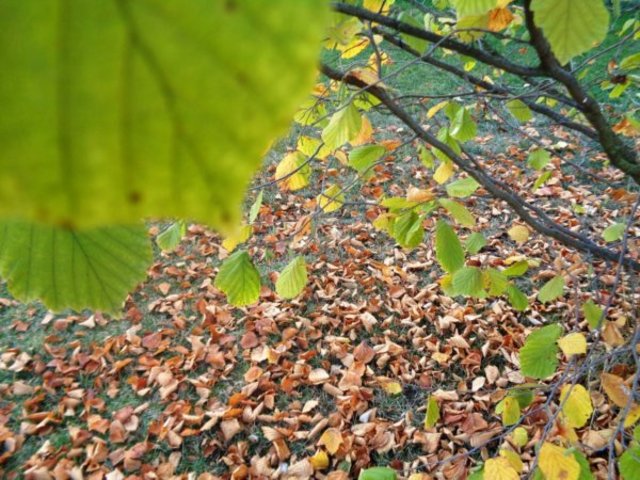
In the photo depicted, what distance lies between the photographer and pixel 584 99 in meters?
0.92

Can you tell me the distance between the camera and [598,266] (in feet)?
10.5

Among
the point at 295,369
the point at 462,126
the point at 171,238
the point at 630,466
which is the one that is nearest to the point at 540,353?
the point at 630,466

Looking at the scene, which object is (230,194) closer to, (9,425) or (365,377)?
(365,377)

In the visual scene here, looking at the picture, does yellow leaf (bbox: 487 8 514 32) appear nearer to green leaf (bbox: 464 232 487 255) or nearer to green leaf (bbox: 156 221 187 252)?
green leaf (bbox: 464 232 487 255)

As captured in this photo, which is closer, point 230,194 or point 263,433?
point 230,194

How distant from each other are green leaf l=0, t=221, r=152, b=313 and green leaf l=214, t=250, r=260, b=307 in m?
0.73

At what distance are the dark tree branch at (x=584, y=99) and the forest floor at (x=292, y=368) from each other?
71 cm

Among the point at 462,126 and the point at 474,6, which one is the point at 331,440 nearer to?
the point at 462,126

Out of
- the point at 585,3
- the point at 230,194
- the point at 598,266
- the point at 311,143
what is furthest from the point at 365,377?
the point at 230,194

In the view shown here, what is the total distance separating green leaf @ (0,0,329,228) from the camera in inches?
6.3

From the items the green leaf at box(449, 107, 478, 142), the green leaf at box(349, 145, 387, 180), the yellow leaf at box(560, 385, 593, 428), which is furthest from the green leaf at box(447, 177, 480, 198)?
the yellow leaf at box(560, 385, 593, 428)

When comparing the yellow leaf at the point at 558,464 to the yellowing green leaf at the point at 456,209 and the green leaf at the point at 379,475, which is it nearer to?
the green leaf at the point at 379,475

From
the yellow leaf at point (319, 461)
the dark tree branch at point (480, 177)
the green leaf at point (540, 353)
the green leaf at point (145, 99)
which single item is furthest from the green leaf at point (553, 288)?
the green leaf at point (145, 99)

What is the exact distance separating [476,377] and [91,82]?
9.09 feet
